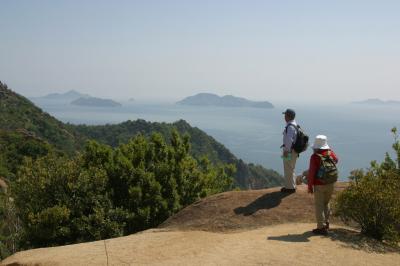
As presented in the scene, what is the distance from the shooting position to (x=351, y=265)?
788cm

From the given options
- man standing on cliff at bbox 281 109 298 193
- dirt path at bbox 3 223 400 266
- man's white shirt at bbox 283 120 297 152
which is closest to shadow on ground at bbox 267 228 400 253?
dirt path at bbox 3 223 400 266

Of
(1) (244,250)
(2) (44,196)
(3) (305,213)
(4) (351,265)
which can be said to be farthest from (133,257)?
(2) (44,196)

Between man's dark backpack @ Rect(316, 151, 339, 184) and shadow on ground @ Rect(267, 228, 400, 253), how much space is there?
126 centimetres

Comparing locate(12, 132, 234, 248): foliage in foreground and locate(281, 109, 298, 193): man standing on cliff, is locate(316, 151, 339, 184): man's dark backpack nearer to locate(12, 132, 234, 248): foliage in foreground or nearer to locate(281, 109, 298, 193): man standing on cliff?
locate(281, 109, 298, 193): man standing on cliff

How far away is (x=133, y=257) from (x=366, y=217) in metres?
5.23

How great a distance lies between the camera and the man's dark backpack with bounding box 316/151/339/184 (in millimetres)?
9242

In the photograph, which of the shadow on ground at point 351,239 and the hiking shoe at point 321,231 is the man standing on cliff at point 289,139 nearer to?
the shadow on ground at point 351,239

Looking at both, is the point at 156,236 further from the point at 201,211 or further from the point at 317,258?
the point at 317,258

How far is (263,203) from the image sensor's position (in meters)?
12.2

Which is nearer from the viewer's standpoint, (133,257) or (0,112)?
(133,257)

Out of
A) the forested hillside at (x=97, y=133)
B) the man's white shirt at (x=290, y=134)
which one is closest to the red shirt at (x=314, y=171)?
the man's white shirt at (x=290, y=134)

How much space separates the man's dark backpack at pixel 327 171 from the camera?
30.3 ft

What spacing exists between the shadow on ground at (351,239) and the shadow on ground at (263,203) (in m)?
2.19

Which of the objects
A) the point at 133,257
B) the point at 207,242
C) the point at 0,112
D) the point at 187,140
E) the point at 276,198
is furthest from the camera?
the point at 0,112
